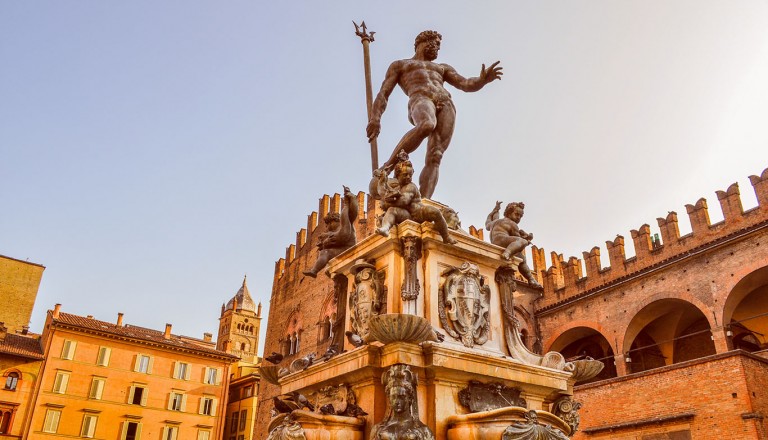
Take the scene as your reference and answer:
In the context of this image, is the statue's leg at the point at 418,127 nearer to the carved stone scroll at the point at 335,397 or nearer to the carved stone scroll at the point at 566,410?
the carved stone scroll at the point at 335,397

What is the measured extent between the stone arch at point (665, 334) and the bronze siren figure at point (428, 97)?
19.6 meters

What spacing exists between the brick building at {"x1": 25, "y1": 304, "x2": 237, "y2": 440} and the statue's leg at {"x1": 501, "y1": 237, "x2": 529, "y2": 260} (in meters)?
32.6

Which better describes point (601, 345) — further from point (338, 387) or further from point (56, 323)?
point (56, 323)

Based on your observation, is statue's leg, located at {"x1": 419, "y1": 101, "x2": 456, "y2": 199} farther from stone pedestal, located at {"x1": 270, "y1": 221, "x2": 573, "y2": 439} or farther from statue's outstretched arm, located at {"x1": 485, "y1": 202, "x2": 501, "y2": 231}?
stone pedestal, located at {"x1": 270, "y1": 221, "x2": 573, "y2": 439}

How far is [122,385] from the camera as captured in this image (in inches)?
1341

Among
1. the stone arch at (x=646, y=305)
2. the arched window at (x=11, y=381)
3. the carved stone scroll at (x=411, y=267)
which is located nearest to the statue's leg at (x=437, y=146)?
the carved stone scroll at (x=411, y=267)

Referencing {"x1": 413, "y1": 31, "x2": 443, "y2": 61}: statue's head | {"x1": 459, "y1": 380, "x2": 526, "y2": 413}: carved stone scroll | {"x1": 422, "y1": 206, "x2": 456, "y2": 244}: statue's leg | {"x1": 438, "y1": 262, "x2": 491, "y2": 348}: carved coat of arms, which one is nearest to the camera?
{"x1": 459, "y1": 380, "x2": 526, "y2": 413}: carved stone scroll

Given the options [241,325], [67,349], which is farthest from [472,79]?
[241,325]

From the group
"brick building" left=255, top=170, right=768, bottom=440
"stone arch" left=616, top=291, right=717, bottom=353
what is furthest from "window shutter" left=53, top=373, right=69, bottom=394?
"stone arch" left=616, top=291, right=717, bottom=353

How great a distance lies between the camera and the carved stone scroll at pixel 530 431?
3.97 m

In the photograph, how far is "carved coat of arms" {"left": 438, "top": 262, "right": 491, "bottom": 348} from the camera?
494 centimetres

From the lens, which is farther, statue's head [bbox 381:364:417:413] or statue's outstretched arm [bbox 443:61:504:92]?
statue's outstretched arm [bbox 443:61:504:92]

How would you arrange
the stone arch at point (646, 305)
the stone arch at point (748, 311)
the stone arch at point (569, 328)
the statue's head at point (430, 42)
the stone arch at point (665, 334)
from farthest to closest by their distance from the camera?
the stone arch at point (569, 328)
the stone arch at point (665, 334)
the stone arch at point (646, 305)
the stone arch at point (748, 311)
the statue's head at point (430, 42)

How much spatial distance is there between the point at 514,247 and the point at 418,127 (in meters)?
1.54
